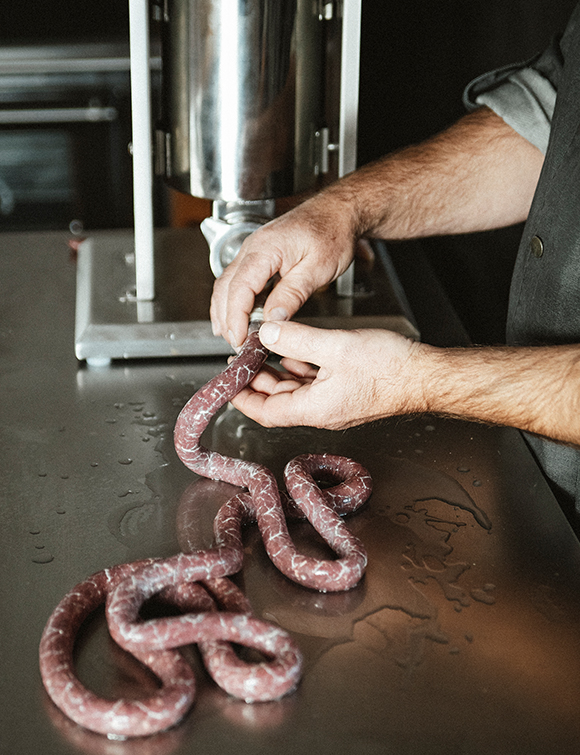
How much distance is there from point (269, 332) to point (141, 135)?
46 centimetres

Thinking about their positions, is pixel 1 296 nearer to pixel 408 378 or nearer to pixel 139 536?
pixel 139 536

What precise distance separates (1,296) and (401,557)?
98cm

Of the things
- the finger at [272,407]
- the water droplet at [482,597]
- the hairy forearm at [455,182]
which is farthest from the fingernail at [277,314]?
the water droplet at [482,597]

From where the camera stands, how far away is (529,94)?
1333 millimetres

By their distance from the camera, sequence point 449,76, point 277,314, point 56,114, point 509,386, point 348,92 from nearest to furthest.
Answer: point 509,386
point 277,314
point 348,92
point 449,76
point 56,114

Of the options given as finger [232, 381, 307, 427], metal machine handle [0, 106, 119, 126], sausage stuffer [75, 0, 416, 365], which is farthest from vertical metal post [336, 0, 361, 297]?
metal machine handle [0, 106, 119, 126]

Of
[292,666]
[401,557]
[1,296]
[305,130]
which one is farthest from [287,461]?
[1,296]

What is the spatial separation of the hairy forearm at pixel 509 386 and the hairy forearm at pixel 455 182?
16.2 inches

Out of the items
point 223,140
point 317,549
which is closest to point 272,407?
point 317,549

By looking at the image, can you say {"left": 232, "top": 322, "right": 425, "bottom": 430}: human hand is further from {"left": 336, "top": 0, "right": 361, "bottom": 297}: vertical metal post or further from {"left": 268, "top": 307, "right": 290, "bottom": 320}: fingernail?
{"left": 336, "top": 0, "right": 361, "bottom": 297}: vertical metal post

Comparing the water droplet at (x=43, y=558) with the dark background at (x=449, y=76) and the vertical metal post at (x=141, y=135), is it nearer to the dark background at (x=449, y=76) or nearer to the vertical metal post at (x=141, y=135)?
the vertical metal post at (x=141, y=135)

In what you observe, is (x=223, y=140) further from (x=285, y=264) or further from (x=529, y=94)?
(x=529, y=94)

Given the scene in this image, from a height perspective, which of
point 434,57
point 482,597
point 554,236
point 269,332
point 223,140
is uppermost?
point 434,57

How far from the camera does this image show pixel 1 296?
1.58 metres
